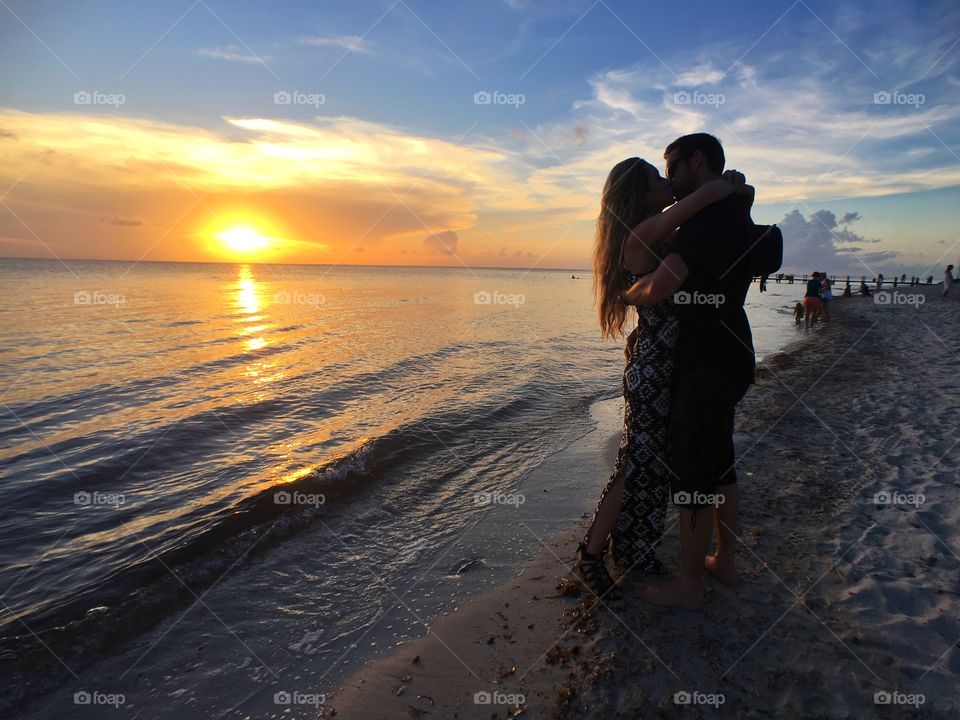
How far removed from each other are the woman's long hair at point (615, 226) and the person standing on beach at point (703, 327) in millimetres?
181

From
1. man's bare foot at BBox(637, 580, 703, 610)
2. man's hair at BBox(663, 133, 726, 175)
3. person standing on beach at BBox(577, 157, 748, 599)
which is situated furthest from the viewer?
man's bare foot at BBox(637, 580, 703, 610)

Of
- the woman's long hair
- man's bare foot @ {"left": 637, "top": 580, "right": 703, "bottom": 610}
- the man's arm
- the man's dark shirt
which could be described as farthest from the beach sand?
the man's arm

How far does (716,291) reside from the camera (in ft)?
9.86

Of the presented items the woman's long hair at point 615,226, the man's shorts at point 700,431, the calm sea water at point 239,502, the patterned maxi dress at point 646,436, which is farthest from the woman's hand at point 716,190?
the calm sea water at point 239,502

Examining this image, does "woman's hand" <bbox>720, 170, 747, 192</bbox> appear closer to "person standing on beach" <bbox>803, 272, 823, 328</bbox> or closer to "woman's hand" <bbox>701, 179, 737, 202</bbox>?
"woman's hand" <bbox>701, 179, 737, 202</bbox>

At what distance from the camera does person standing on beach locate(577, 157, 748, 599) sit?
3.11 m

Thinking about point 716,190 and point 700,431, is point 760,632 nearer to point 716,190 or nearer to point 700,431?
point 700,431

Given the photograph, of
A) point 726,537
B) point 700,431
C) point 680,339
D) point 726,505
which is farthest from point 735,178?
point 726,537

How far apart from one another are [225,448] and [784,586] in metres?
7.76

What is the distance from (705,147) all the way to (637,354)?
1343 millimetres

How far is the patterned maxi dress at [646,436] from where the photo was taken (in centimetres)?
328

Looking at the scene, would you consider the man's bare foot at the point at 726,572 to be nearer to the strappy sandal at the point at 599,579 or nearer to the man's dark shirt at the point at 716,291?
the strappy sandal at the point at 599,579

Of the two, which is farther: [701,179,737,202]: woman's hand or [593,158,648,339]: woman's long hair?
[593,158,648,339]: woman's long hair

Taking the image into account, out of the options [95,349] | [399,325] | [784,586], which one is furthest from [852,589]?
[399,325]
